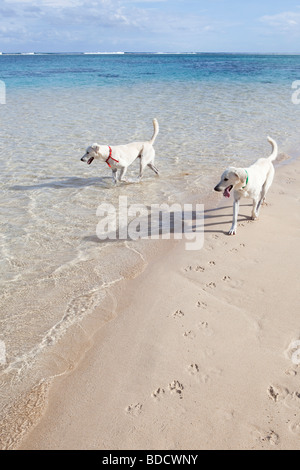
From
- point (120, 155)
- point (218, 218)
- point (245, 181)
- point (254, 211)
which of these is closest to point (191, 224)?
point (218, 218)

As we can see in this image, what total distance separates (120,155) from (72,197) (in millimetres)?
1441

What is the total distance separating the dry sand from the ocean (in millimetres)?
280

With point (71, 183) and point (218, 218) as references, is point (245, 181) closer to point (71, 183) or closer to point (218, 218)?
point (218, 218)

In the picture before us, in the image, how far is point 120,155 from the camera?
318 inches

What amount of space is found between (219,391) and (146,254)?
2726 mm

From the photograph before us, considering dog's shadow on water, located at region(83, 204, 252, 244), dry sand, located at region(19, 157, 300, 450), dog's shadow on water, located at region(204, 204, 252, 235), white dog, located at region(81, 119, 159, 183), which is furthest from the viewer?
white dog, located at region(81, 119, 159, 183)

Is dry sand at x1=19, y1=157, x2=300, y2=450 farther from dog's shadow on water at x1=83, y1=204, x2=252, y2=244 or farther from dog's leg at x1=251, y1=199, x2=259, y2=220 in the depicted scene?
dog's leg at x1=251, y1=199, x2=259, y2=220

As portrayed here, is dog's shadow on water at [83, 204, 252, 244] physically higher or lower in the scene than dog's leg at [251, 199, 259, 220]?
lower

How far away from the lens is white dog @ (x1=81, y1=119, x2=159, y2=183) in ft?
26.0

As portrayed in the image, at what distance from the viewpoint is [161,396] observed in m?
3.18

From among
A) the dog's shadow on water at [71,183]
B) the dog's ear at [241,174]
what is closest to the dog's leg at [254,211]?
the dog's ear at [241,174]

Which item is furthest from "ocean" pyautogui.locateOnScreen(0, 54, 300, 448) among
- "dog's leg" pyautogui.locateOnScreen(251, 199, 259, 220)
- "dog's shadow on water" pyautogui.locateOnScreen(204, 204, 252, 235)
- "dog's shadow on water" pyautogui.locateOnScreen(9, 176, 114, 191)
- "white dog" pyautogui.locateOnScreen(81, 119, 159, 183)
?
"dog's leg" pyautogui.locateOnScreen(251, 199, 259, 220)

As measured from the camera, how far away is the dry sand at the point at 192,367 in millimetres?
2889

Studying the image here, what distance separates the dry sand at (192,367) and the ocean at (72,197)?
0.28 metres
